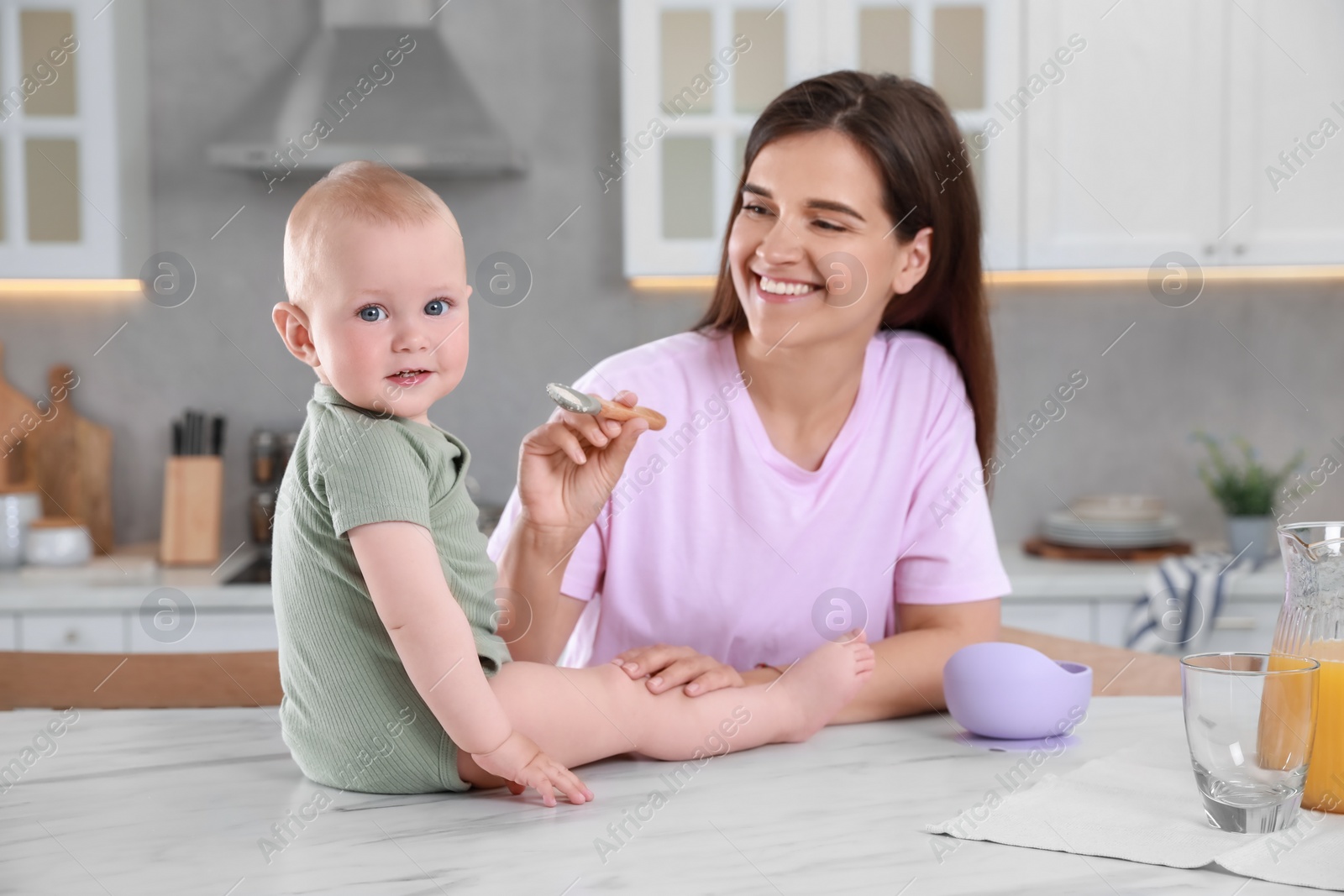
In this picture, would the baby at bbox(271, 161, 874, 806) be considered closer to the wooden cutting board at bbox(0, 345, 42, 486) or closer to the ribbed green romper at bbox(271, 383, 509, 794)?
the ribbed green romper at bbox(271, 383, 509, 794)

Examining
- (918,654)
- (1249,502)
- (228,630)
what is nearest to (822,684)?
(918,654)

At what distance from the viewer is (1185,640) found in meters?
2.50

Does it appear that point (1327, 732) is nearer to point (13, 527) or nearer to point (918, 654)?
point (918, 654)

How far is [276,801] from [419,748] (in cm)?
11

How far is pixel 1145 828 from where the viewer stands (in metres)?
0.81

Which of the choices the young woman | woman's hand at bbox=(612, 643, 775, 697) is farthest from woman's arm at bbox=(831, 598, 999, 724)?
woman's hand at bbox=(612, 643, 775, 697)

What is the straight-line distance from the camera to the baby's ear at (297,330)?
878mm

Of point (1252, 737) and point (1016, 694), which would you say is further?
point (1016, 694)

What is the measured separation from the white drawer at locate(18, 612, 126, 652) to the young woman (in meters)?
1.45

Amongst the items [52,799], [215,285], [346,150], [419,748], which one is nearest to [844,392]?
[419,748]

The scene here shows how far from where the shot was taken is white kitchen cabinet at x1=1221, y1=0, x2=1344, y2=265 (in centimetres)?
262

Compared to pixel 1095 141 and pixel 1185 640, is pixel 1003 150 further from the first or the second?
pixel 1185 640

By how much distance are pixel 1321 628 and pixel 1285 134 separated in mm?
2138

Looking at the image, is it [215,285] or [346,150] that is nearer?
[346,150]
